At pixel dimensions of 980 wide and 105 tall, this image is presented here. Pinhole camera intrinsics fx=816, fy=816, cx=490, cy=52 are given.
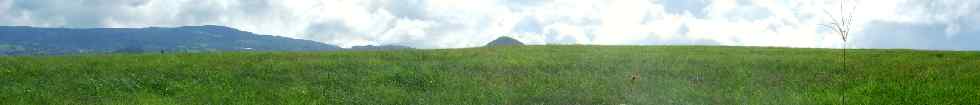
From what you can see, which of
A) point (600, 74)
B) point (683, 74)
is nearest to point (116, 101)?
point (600, 74)

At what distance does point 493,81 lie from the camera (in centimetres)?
2075

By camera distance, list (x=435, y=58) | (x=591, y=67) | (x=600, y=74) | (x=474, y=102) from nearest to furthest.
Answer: (x=474, y=102) → (x=600, y=74) → (x=591, y=67) → (x=435, y=58)

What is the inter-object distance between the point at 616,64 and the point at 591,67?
4.61ft

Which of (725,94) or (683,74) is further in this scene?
(683,74)

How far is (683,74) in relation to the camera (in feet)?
75.0

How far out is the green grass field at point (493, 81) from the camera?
17.9 metres

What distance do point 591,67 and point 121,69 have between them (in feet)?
44.3

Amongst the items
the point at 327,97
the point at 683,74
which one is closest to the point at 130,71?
the point at 327,97

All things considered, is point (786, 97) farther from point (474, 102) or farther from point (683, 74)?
point (474, 102)

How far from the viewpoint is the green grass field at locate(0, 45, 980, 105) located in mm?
17875

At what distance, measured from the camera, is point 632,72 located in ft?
75.7

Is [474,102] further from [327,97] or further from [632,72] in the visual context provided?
[632,72]

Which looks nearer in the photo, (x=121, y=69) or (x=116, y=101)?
(x=116, y=101)

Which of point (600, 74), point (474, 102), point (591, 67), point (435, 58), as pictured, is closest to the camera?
point (474, 102)
